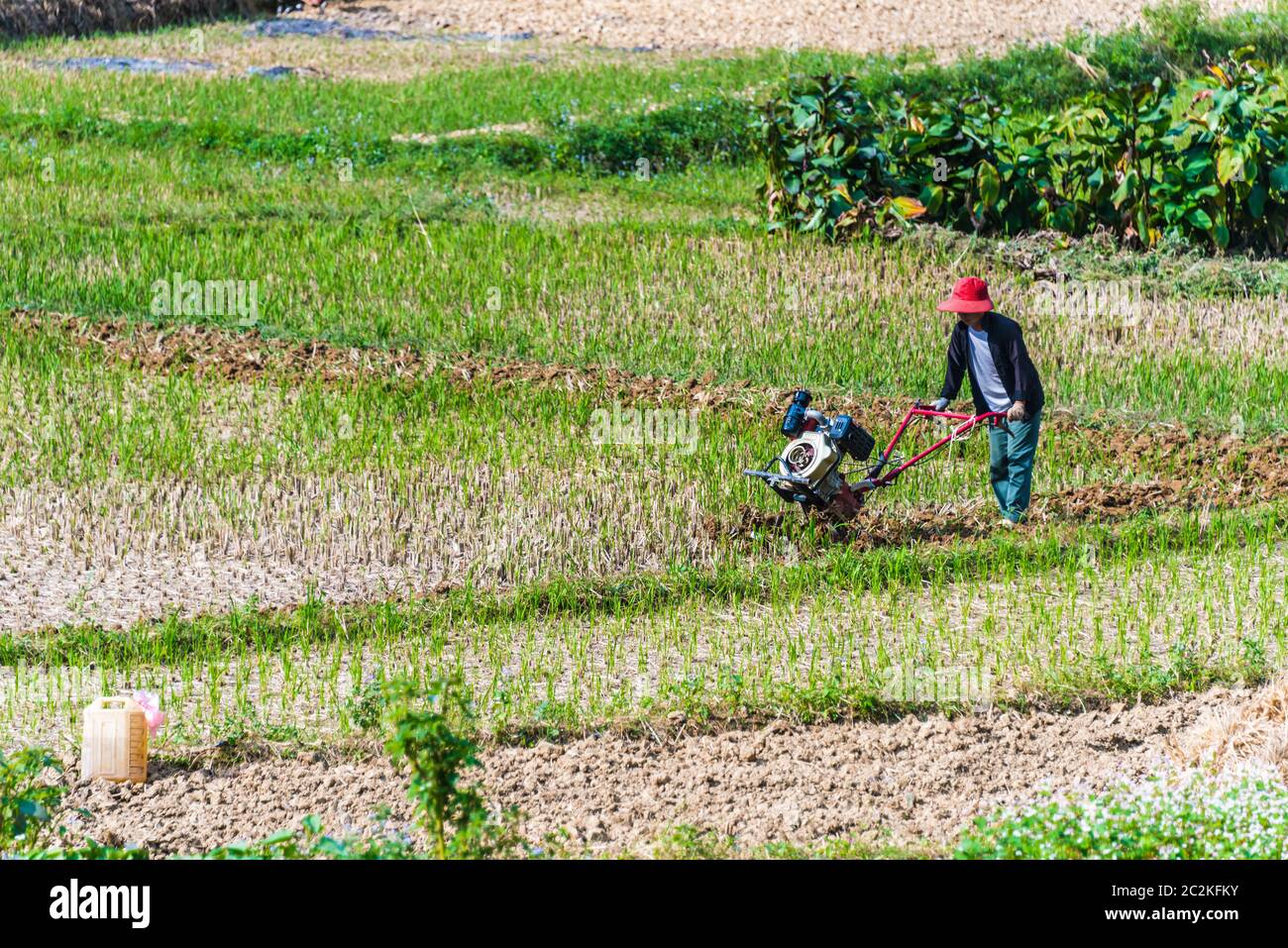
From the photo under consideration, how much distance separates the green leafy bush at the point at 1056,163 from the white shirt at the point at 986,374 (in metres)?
5.03

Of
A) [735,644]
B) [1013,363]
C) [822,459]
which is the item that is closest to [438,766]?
[735,644]

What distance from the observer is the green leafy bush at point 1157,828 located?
13.2ft

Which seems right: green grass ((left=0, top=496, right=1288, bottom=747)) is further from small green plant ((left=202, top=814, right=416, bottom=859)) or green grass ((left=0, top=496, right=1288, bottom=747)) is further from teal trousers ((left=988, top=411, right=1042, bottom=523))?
small green plant ((left=202, top=814, right=416, bottom=859))

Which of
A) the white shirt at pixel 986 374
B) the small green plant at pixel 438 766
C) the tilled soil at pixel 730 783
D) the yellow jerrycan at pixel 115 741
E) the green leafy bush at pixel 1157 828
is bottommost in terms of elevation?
the tilled soil at pixel 730 783

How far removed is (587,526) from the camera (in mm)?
7133

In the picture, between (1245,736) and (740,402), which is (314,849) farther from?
(740,402)

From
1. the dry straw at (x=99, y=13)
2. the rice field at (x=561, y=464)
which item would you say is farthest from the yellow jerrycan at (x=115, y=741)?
the dry straw at (x=99, y=13)

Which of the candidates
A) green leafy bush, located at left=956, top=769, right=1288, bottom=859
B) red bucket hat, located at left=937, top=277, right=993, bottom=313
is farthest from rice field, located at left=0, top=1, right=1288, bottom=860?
green leafy bush, located at left=956, top=769, right=1288, bottom=859

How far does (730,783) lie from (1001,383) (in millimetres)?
2740

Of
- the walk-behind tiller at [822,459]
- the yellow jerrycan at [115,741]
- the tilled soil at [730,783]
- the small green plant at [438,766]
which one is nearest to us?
the small green plant at [438,766]

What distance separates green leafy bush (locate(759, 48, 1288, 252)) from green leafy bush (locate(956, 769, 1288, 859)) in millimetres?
8033

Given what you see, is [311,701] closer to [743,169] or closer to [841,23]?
[743,169]

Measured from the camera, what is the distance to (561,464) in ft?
25.6

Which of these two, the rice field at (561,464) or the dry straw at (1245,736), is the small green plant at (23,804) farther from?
the dry straw at (1245,736)
